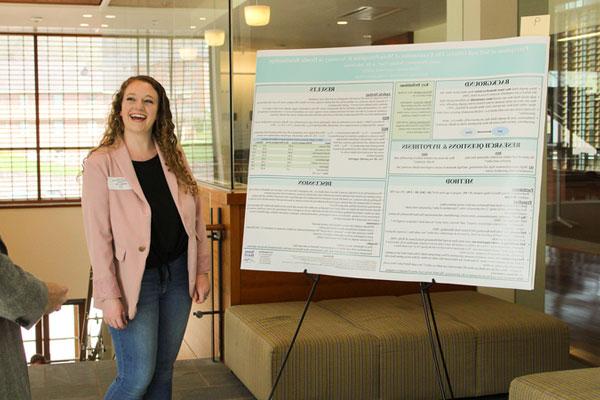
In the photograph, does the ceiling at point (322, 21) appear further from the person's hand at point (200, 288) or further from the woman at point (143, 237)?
the person's hand at point (200, 288)

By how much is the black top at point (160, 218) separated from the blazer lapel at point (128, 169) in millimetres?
36

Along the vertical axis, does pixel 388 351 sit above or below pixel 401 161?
below

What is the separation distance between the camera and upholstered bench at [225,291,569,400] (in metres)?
4.04

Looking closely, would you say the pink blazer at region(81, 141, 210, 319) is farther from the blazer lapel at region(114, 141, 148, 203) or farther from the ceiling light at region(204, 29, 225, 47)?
the ceiling light at region(204, 29, 225, 47)

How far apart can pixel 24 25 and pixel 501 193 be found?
37.5 ft

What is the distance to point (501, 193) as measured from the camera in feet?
9.73

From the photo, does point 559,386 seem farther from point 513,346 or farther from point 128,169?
point 128,169

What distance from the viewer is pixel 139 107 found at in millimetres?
3156

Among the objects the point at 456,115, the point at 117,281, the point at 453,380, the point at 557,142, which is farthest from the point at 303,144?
the point at 557,142

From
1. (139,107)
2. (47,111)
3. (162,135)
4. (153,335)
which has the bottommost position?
(153,335)

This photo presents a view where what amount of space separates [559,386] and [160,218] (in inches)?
61.8

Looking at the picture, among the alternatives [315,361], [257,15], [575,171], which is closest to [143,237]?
[315,361]

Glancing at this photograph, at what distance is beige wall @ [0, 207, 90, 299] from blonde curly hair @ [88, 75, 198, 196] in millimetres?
11531

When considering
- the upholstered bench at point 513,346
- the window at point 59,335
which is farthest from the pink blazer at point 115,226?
the window at point 59,335
